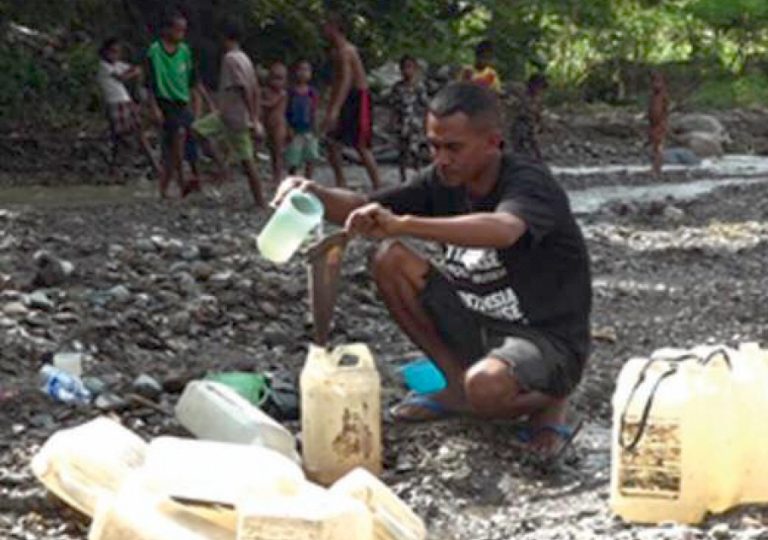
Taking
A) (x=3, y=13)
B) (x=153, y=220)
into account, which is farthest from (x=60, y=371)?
(x=3, y=13)

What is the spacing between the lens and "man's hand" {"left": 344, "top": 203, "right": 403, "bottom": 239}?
5.19m

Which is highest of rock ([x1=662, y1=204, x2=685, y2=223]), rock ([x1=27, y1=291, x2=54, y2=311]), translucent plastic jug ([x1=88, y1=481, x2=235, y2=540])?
translucent plastic jug ([x1=88, y1=481, x2=235, y2=540])

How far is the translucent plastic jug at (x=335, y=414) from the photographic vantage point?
5.38 metres

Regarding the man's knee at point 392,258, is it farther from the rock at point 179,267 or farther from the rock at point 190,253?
the rock at point 190,253

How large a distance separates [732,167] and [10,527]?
17683 mm

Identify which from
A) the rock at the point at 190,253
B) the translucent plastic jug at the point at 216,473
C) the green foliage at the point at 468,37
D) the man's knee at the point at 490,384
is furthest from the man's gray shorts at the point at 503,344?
the green foliage at the point at 468,37

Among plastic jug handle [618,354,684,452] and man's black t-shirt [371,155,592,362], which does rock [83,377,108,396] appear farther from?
plastic jug handle [618,354,684,452]

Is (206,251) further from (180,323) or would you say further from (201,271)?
(180,323)

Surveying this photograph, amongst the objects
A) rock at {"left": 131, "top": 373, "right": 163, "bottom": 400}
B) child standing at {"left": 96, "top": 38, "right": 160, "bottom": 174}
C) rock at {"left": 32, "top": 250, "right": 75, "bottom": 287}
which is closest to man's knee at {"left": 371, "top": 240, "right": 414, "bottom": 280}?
rock at {"left": 131, "top": 373, "right": 163, "bottom": 400}

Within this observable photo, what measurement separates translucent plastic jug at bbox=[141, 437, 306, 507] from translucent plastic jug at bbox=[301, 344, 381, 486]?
3.58 feet

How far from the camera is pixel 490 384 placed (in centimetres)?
556

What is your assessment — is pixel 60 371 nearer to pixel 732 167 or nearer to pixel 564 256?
pixel 564 256

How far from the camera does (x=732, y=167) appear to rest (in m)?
21.8

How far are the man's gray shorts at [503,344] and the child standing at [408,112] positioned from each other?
32.7ft
